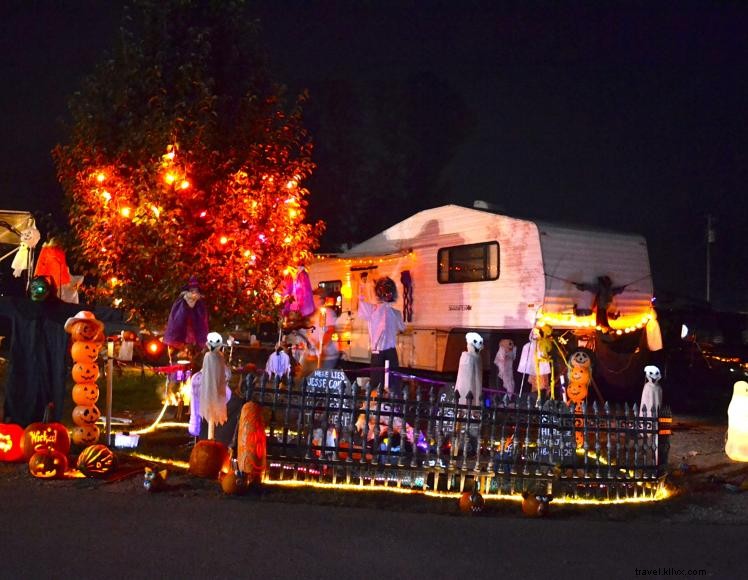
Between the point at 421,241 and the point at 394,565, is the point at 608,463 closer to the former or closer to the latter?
the point at 394,565

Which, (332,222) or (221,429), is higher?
(332,222)

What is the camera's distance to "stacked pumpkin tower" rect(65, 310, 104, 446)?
868 centimetres

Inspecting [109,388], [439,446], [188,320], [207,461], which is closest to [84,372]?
[109,388]

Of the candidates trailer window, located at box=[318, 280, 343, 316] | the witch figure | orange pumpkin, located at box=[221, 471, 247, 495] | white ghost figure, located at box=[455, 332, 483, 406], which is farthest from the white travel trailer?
orange pumpkin, located at box=[221, 471, 247, 495]

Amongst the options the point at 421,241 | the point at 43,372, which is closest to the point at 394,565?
the point at 43,372

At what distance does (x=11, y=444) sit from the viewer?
328 inches

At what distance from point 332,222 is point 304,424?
1025 inches

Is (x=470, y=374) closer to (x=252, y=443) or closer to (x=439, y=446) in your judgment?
(x=439, y=446)

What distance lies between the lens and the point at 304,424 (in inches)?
308

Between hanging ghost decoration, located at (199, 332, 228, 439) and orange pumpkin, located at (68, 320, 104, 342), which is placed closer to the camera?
hanging ghost decoration, located at (199, 332, 228, 439)

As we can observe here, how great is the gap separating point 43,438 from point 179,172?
363 cm

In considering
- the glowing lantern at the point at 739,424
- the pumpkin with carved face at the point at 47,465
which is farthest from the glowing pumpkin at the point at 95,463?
the glowing lantern at the point at 739,424

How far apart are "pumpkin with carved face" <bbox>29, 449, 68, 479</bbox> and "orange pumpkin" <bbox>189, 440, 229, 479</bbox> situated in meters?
1.27

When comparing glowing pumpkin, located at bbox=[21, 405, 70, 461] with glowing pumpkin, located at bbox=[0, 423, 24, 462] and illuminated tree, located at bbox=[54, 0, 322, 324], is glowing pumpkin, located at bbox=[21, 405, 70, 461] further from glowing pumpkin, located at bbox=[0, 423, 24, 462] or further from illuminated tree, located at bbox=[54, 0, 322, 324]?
illuminated tree, located at bbox=[54, 0, 322, 324]
